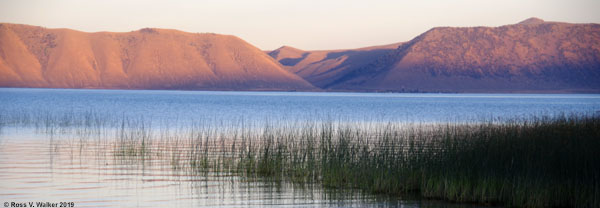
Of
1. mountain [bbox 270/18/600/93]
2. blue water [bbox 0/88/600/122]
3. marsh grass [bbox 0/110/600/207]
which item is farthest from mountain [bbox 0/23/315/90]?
marsh grass [bbox 0/110/600/207]

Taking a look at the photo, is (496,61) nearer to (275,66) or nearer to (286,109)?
(275,66)

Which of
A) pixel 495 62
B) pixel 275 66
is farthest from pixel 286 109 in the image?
pixel 275 66

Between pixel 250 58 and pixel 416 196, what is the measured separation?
142 meters

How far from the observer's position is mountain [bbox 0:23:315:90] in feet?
416

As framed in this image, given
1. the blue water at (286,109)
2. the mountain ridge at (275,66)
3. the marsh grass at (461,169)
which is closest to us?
the marsh grass at (461,169)

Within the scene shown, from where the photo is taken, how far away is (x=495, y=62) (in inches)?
4875

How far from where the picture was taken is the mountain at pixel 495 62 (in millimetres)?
118438

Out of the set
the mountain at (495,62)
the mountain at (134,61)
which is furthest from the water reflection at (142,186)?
the mountain at (134,61)

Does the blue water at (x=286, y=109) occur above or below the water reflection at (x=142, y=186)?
below

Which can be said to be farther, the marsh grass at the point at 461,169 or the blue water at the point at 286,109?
the blue water at the point at 286,109

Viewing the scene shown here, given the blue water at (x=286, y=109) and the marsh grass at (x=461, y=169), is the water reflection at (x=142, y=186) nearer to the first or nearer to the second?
the marsh grass at (x=461, y=169)

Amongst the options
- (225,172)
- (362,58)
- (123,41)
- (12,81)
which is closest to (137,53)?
(123,41)

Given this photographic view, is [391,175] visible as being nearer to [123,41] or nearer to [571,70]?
[571,70]

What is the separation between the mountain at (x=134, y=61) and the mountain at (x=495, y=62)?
25.6 m
